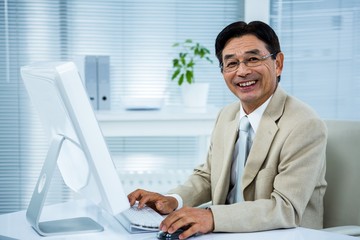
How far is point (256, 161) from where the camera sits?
69.1 inches

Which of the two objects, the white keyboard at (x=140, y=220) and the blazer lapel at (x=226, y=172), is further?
the blazer lapel at (x=226, y=172)

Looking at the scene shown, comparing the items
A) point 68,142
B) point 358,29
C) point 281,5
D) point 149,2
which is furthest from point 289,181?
point 149,2

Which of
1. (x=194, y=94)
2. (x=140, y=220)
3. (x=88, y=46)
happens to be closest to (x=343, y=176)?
(x=140, y=220)

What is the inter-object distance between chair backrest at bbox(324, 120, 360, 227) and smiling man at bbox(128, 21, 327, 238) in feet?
0.34

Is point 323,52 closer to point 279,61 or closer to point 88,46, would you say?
point 279,61

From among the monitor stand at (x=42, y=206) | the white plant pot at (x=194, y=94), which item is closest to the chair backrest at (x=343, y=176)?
the monitor stand at (x=42, y=206)

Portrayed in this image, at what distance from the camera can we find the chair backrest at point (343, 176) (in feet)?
6.27

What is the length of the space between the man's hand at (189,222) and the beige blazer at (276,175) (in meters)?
0.03

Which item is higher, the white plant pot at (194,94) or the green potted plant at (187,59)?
the green potted plant at (187,59)

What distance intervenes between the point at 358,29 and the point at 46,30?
2.23 meters

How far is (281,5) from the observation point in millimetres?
3457

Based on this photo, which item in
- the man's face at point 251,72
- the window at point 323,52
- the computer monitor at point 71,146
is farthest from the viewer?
the window at point 323,52

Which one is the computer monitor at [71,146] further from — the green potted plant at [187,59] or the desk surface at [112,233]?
the green potted plant at [187,59]

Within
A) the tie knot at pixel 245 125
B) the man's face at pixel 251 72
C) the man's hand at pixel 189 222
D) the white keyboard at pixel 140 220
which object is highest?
the man's face at pixel 251 72
